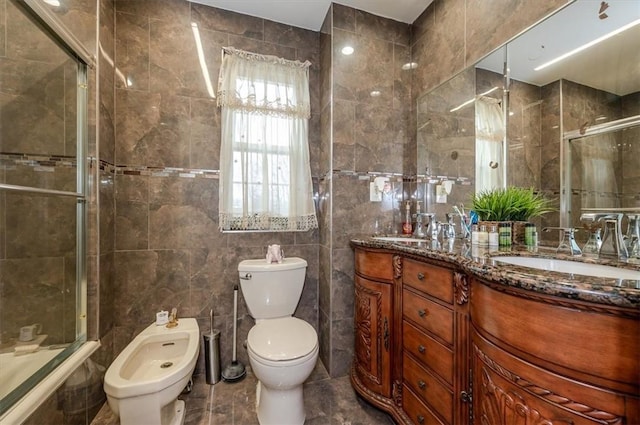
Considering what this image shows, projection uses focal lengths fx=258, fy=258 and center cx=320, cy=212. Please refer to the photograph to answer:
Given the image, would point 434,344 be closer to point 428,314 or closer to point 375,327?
point 428,314

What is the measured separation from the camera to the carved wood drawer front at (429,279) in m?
1.05

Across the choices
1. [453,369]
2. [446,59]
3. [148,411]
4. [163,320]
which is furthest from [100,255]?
[446,59]

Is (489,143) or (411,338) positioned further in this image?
(489,143)

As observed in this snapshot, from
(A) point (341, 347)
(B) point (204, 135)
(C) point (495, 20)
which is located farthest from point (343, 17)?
(A) point (341, 347)

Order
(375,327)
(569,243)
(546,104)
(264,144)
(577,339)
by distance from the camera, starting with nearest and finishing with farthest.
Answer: (577,339) → (569,243) → (546,104) → (375,327) → (264,144)

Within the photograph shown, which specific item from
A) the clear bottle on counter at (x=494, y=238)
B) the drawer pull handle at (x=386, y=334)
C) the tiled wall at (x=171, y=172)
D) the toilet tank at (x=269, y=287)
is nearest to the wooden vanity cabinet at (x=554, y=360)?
the clear bottle on counter at (x=494, y=238)

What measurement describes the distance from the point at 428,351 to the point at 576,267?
0.66 meters

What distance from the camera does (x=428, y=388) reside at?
116 cm

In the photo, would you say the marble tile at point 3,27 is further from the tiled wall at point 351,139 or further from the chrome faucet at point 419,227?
the chrome faucet at point 419,227

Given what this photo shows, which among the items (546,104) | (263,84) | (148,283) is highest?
(263,84)

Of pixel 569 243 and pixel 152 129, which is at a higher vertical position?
pixel 152 129

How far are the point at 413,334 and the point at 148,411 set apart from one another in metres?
1.29

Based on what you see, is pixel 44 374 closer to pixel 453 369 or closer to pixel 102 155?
pixel 102 155

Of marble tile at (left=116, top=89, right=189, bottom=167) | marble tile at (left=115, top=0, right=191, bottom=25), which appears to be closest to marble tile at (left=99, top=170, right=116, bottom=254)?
marble tile at (left=116, top=89, right=189, bottom=167)
